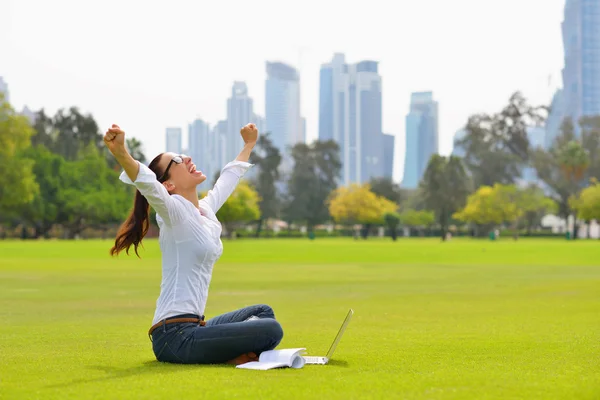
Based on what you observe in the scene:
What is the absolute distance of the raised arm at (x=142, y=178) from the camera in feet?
23.1

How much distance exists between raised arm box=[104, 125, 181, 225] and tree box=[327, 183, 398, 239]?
12483cm

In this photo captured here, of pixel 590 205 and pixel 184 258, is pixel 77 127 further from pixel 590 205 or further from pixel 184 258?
pixel 184 258

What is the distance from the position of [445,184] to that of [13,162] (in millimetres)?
71124

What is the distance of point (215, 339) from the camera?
25.7ft

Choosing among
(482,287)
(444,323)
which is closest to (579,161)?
(482,287)

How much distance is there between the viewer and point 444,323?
13.6 meters

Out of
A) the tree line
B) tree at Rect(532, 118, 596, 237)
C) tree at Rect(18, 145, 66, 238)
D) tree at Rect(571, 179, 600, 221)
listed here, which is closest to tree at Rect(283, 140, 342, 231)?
the tree line

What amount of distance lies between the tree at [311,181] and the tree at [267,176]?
3.14 meters

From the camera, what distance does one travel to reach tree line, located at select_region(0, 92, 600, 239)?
355ft

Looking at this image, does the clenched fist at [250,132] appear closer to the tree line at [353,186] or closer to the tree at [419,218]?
the tree line at [353,186]

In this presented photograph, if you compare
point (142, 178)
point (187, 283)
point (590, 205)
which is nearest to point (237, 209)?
point (590, 205)

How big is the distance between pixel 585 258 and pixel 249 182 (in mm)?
107469

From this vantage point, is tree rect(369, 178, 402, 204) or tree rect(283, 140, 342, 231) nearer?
tree rect(283, 140, 342, 231)

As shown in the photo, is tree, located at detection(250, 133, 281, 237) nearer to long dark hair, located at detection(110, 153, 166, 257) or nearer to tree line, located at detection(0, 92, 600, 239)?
tree line, located at detection(0, 92, 600, 239)
